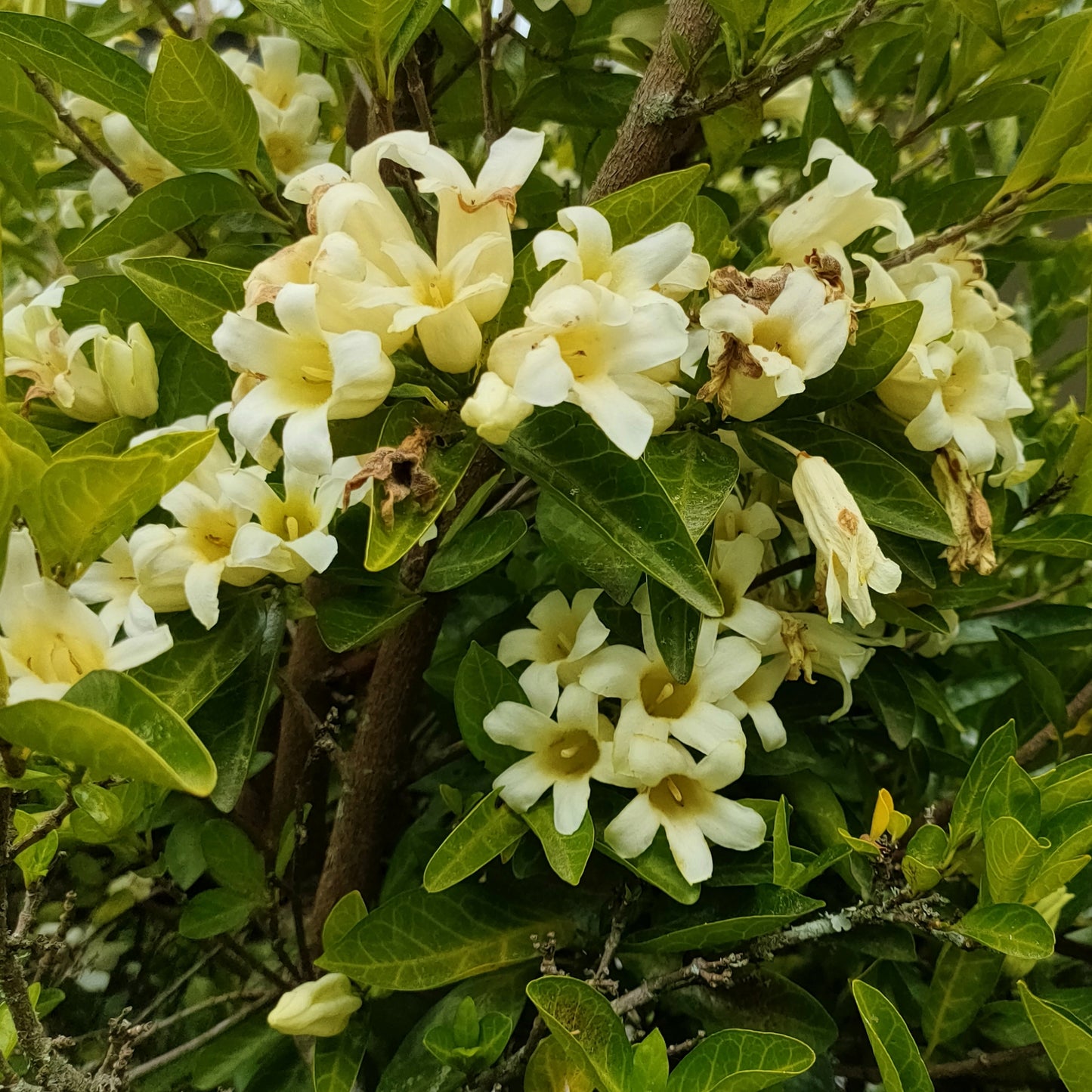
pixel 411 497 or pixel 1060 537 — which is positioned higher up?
pixel 411 497

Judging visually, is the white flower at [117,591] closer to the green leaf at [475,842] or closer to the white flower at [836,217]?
the green leaf at [475,842]

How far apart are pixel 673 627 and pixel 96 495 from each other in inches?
10.6

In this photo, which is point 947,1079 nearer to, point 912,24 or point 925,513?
point 925,513

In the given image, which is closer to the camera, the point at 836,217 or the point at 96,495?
the point at 96,495

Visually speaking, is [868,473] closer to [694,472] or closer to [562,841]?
[694,472]

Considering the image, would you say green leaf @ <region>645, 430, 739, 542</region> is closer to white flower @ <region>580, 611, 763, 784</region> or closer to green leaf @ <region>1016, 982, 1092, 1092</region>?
white flower @ <region>580, 611, 763, 784</region>

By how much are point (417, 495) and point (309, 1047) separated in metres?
0.41

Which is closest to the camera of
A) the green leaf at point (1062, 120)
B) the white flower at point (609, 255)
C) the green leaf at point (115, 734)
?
the green leaf at point (115, 734)

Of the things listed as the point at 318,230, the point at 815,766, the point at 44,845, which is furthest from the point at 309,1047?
the point at 318,230

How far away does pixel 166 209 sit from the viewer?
1.75 ft

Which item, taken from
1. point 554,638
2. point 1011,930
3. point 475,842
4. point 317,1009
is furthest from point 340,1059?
point 1011,930

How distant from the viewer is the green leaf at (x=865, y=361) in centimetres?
44

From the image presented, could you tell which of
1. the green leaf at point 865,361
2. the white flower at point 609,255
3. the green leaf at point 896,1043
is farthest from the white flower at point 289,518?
the green leaf at point 896,1043

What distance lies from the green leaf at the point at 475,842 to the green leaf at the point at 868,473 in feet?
0.78
